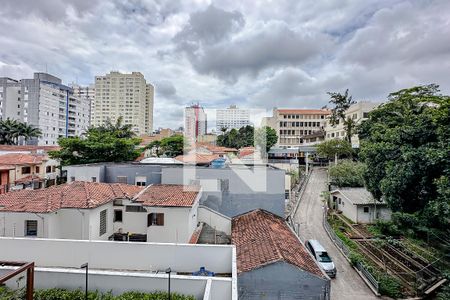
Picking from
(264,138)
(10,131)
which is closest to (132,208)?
(264,138)

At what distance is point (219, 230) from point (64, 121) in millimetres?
66987

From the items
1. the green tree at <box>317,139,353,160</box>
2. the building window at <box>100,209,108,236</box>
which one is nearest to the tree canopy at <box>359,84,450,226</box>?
the building window at <box>100,209,108,236</box>

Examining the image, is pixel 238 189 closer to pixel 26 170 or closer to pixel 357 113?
pixel 26 170

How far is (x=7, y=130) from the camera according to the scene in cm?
4175

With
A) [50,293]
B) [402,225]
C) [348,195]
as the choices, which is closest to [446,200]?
[402,225]

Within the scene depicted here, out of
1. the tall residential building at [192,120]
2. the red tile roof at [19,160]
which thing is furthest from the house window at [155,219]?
the tall residential building at [192,120]

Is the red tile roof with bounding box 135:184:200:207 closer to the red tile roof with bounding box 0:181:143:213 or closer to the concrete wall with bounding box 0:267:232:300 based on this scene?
the red tile roof with bounding box 0:181:143:213

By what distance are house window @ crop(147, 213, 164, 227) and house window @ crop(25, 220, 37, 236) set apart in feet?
13.2

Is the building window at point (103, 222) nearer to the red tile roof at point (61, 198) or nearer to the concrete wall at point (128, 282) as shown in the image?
the red tile roof at point (61, 198)

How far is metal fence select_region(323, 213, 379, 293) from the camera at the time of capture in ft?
38.0

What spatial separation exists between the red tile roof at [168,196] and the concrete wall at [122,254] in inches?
93.6

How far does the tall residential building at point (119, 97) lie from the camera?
329 ft

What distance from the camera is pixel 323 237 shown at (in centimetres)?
1738

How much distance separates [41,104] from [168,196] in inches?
2405
